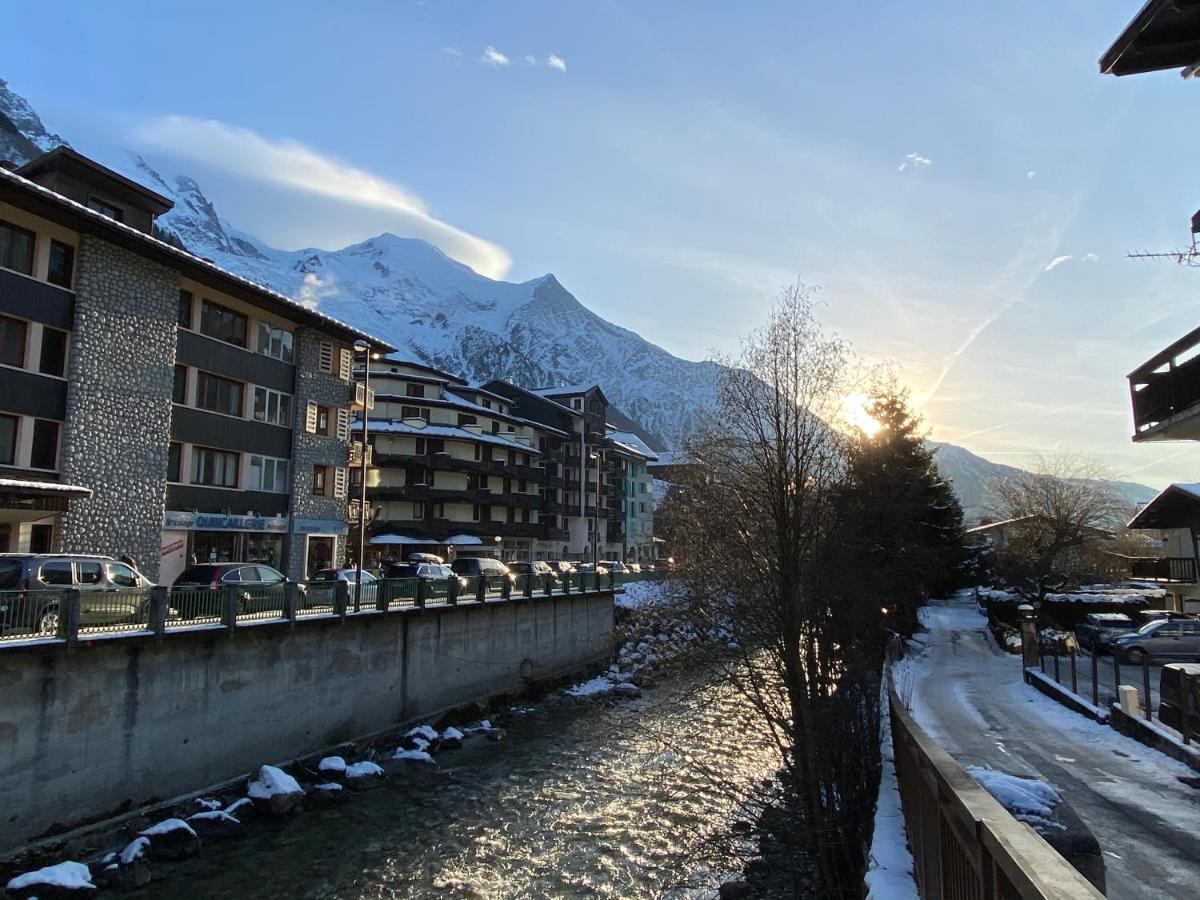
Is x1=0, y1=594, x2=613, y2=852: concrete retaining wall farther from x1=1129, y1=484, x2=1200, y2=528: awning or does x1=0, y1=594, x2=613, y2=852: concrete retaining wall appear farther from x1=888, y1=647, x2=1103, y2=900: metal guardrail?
x1=1129, y1=484, x2=1200, y2=528: awning

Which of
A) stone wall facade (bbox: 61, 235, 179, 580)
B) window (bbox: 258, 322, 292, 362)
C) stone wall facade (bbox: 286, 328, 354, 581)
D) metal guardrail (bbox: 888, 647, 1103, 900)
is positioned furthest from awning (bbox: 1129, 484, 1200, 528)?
stone wall facade (bbox: 61, 235, 179, 580)

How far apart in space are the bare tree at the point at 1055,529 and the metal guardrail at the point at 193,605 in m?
34.7

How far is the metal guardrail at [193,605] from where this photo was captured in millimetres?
14586

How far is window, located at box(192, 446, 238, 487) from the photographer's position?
3238cm

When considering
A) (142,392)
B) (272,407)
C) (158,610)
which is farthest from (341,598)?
(272,407)

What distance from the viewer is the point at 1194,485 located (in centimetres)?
3791

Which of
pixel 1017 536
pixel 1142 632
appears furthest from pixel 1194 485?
pixel 1017 536

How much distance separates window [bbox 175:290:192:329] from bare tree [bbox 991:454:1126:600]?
44262 millimetres

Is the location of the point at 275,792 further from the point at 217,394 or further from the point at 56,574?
the point at 217,394

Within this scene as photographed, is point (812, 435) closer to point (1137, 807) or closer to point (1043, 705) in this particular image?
point (1137, 807)

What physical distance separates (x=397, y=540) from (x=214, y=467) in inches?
1102

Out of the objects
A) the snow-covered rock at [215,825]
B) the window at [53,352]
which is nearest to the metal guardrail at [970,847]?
the snow-covered rock at [215,825]

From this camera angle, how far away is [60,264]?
2647 centimetres

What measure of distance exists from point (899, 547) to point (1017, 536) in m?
38.8
